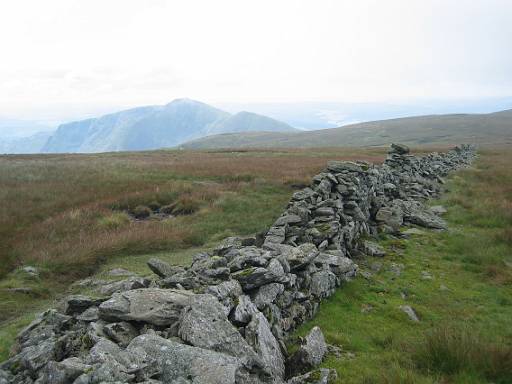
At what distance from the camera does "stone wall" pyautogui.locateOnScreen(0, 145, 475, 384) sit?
5031 millimetres

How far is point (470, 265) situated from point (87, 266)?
43.1 feet

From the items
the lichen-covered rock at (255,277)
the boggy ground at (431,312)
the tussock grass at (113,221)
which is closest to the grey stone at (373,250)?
the boggy ground at (431,312)

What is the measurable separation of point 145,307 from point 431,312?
7.07 m

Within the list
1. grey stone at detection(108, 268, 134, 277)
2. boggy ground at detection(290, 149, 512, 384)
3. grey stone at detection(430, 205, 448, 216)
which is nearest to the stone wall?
boggy ground at detection(290, 149, 512, 384)

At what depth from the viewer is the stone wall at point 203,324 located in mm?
5031

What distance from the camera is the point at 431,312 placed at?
9625mm

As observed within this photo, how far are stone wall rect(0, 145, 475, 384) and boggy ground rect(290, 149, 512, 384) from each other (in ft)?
2.40

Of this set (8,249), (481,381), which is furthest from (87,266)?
(481,381)

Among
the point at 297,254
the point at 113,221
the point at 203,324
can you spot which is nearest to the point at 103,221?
the point at 113,221

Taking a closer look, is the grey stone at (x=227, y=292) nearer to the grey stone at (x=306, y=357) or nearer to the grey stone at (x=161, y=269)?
the grey stone at (x=306, y=357)

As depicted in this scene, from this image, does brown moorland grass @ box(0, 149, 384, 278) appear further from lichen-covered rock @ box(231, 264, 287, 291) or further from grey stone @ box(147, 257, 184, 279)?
lichen-covered rock @ box(231, 264, 287, 291)

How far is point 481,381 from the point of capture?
6293mm

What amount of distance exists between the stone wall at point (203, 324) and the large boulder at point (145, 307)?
2 centimetres

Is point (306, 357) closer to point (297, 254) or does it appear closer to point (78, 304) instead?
point (297, 254)
